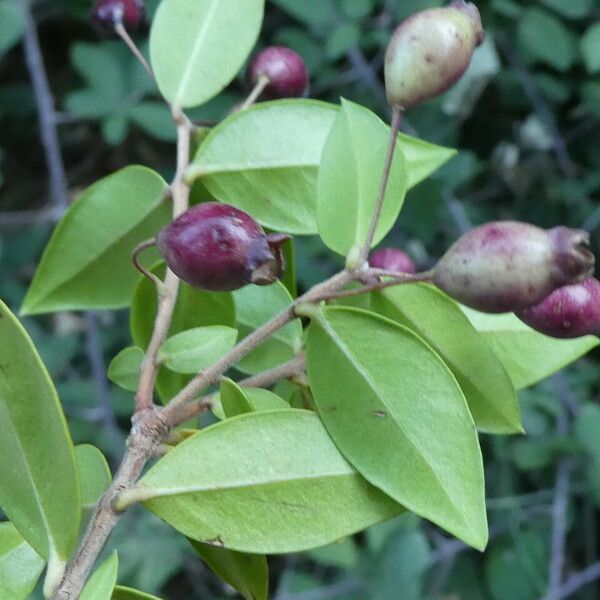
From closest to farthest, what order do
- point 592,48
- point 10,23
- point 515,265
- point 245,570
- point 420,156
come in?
1. point 515,265
2. point 245,570
3. point 420,156
4. point 592,48
5. point 10,23

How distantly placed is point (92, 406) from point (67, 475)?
84 cm

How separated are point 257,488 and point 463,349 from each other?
0.13 metres

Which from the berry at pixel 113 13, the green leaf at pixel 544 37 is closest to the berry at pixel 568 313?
the berry at pixel 113 13

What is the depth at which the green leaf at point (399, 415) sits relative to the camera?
40cm

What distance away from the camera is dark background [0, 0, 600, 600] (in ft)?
3.71

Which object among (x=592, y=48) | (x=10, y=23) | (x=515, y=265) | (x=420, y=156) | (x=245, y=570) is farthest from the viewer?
(x=10, y=23)

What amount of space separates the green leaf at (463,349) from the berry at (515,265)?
0.29 feet

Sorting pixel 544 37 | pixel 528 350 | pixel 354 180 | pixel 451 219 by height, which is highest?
pixel 354 180

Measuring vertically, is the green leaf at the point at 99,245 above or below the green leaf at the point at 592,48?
above

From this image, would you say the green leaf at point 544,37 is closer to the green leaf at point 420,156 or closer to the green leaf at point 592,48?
the green leaf at point 592,48

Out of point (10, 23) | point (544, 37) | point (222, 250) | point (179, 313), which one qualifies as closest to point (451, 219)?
point (544, 37)

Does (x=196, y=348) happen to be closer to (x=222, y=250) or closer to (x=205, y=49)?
(x=222, y=250)

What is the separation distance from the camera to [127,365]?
1.66 feet

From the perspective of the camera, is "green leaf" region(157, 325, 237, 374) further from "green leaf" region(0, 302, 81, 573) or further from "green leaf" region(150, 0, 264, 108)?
"green leaf" region(150, 0, 264, 108)
